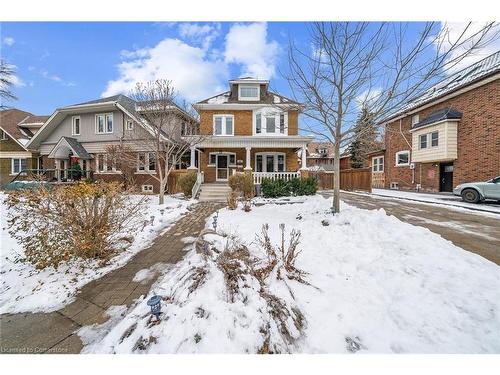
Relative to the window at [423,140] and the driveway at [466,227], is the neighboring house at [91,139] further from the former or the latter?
the window at [423,140]

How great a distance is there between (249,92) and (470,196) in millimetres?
15810

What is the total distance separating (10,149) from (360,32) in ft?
92.0

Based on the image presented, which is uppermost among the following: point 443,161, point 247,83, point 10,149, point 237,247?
point 247,83

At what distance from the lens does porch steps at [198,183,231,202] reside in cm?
1291

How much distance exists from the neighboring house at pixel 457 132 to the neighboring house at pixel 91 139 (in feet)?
56.6

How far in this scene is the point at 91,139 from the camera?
17625mm

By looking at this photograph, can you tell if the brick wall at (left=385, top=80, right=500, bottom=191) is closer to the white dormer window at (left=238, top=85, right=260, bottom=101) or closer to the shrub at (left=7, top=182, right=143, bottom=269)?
the white dormer window at (left=238, top=85, right=260, bottom=101)

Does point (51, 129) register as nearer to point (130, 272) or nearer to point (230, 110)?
point (230, 110)

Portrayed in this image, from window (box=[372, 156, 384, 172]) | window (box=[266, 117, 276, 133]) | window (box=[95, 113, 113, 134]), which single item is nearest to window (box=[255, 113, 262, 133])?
window (box=[266, 117, 276, 133])

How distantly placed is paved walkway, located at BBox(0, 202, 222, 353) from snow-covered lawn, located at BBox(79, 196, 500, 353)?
0.58 feet

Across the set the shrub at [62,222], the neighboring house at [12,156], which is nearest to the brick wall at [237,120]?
the shrub at [62,222]

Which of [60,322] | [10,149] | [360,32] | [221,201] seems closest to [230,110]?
[221,201]

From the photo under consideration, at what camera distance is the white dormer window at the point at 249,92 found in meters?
17.8

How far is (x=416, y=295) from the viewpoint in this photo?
2.90 metres
